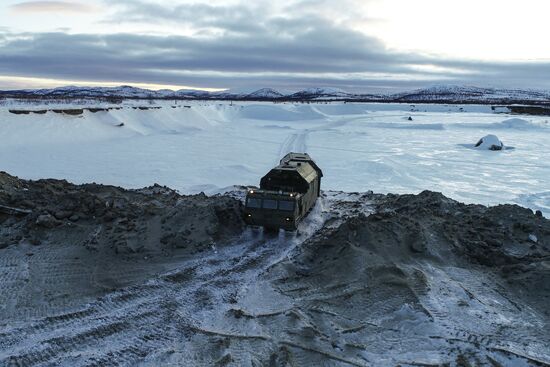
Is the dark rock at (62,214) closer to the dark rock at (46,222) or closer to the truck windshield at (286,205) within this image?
the dark rock at (46,222)

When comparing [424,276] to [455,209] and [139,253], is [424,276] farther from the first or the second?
[139,253]

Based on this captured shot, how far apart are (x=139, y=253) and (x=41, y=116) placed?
29.4 metres

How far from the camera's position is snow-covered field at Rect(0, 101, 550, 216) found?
22.4 metres

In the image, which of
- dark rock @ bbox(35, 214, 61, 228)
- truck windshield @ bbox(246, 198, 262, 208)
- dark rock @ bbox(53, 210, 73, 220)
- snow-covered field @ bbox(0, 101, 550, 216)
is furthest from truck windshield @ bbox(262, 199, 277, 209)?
snow-covered field @ bbox(0, 101, 550, 216)

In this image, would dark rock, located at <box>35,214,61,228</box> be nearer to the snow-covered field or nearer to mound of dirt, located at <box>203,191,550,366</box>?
mound of dirt, located at <box>203,191,550,366</box>

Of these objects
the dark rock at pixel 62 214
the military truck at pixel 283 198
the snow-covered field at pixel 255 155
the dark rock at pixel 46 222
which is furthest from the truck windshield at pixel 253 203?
the snow-covered field at pixel 255 155

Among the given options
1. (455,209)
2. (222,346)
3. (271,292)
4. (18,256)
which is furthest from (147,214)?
(455,209)

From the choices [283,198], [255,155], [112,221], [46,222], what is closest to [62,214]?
[46,222]

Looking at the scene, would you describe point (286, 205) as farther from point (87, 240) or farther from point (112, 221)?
point (87, 240)

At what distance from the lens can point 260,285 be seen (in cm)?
1109

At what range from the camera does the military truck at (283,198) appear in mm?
13953

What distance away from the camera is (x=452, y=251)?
41.8ft

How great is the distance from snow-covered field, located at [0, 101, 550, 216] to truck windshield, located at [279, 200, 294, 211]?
7.07m

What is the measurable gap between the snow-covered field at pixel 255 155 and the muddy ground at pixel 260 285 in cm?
624
